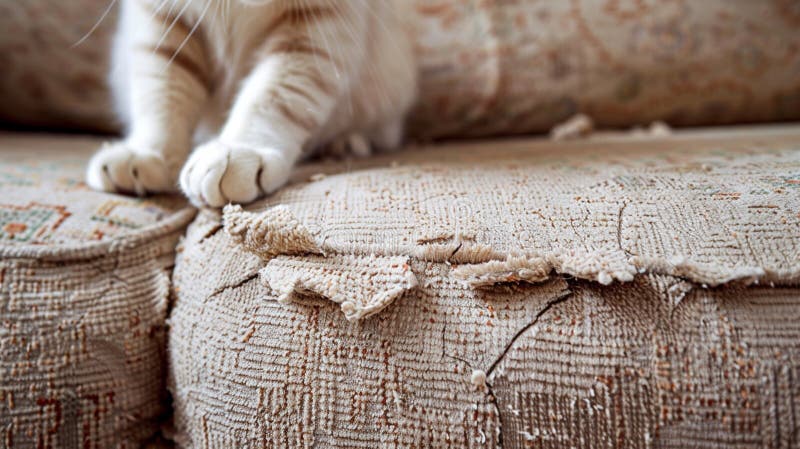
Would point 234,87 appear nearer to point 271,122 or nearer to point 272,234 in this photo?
point 271,122

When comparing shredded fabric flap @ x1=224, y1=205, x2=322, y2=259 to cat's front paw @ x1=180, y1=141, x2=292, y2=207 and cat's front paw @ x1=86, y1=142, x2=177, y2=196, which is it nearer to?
cat's front paw @ x1=180, y1=141, x2=292, y2=207

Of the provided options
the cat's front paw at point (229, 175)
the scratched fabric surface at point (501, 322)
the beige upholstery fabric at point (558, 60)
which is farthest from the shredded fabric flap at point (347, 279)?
the beige upholstery fabric at point (558, 60)

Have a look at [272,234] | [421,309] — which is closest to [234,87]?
[272,234]

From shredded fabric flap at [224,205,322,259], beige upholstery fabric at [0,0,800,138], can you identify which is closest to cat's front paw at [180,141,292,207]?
shredded fabric flap at [224,205,322,259]

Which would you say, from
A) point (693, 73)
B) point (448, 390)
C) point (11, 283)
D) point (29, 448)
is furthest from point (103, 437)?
point (693, 73)

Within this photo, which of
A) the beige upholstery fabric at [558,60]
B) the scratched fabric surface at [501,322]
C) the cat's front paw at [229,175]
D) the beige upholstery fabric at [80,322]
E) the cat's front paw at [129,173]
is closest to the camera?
the scratched fabric surface at [501,322]

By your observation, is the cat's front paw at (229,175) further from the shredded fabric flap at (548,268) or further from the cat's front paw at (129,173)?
the shredded fabric flap at (548,268)

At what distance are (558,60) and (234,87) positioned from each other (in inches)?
30.8

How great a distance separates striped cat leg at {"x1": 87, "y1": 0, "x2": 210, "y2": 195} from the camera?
89 cm

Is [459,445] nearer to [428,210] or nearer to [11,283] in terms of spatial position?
[428,210]

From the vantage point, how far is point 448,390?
49cm

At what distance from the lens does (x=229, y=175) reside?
0.69m

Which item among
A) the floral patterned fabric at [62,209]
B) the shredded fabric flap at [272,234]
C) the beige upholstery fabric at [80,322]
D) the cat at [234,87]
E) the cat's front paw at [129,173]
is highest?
the cat at [234,87]

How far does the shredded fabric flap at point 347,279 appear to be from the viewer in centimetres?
50
